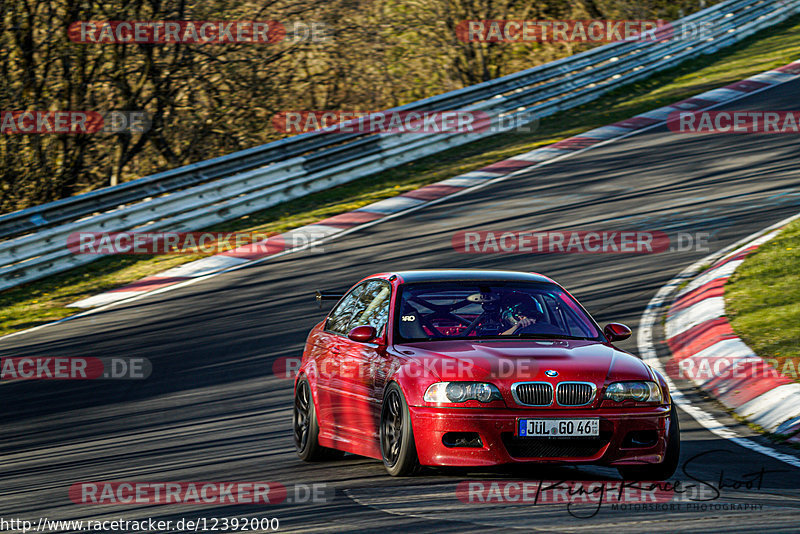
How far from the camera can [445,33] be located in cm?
2686

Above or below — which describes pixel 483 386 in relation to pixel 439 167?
below

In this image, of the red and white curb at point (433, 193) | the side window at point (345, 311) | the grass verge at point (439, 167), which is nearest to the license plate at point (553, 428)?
the side window at point (345, 311)

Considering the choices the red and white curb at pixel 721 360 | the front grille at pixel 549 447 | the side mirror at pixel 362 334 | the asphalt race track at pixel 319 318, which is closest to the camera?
the asphalt race track at pixel 319 318

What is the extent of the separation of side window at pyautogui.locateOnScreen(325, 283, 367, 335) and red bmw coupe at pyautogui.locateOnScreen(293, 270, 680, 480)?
166mm

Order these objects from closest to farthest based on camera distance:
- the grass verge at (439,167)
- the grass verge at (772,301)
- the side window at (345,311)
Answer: the side window at (345,311), the grass verge at (772,301), the grass verge at (439,167)

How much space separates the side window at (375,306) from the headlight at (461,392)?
117cm

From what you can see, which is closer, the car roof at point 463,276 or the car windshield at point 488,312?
the car windshield at point 488,312

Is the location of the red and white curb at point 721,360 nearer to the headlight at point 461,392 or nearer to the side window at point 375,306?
the headlight at point 461,392

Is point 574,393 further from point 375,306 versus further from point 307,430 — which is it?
point 307,430

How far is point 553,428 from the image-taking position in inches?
246

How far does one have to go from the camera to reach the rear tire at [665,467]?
6430mm

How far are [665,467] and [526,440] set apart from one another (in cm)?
91

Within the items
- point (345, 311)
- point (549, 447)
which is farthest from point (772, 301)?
point (549, 447)

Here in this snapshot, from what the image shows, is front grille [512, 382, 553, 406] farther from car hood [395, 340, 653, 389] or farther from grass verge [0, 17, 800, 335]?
grass verge [0, 17, 800, 335]
